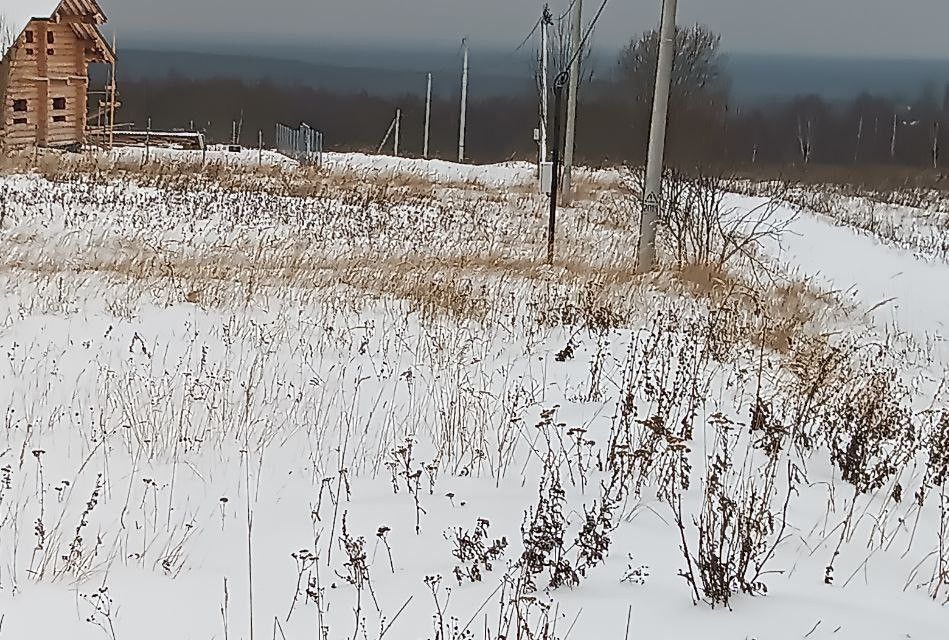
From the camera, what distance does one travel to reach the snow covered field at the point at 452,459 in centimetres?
369

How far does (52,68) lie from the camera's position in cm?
3197

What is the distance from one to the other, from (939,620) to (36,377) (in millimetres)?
5250

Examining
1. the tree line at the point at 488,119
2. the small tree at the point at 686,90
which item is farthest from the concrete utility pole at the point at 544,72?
the tree line at the point at 488,119

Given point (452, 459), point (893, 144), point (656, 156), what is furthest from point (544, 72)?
point (893, 144)

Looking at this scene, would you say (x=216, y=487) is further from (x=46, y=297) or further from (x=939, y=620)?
(x=46, y=297)

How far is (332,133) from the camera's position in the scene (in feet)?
251

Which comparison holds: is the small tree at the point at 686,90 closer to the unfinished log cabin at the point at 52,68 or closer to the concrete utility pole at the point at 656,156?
the concrete utility pole at the point at 656,156

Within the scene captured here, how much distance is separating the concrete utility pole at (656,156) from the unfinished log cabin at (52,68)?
2176 centimetres

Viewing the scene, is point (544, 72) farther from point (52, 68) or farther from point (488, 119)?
point (488, 119)

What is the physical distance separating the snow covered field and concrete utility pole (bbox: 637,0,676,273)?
914 mm

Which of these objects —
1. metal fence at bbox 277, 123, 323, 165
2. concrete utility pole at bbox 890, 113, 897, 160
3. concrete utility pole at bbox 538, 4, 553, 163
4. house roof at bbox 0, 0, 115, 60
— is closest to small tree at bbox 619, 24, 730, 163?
concrete utility pole at bbox 538, 4, 553, 163

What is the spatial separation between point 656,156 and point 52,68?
992 inches

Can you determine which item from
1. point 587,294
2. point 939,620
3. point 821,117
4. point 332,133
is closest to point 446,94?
point 332,133

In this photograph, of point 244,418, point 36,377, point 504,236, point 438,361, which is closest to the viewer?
point 244,418
